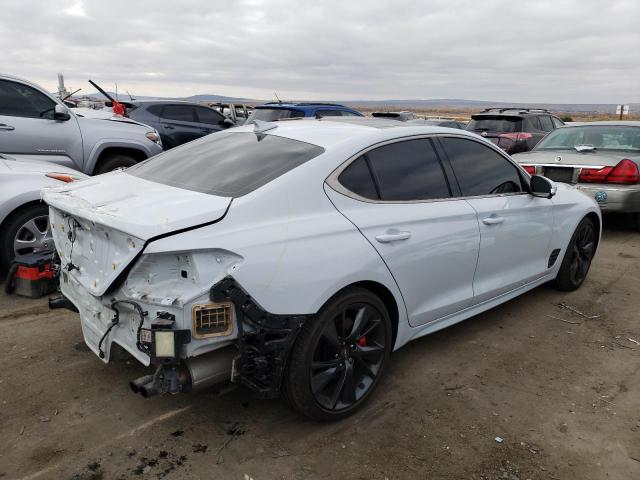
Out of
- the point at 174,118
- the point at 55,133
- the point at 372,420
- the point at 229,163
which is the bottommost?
the point at 372,420

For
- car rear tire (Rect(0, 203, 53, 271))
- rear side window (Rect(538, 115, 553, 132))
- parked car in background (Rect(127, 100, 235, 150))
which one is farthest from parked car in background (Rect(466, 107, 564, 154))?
car rear tire (Rect(0, 203, 53, 271))

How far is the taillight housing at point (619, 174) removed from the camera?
6.88 meters

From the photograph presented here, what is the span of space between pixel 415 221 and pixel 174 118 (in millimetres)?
9205

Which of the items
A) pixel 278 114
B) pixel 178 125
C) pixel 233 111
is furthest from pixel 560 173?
pixel 233 111

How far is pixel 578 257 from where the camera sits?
5.04m

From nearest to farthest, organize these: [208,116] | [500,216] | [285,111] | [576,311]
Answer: [500,216]
[576,311]
[285,111]
[208,116]

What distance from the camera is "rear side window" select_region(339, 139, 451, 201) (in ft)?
10.1

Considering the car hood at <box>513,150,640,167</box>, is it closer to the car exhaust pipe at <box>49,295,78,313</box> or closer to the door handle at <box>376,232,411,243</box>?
the door handle at <box>376,232,411,243</box>

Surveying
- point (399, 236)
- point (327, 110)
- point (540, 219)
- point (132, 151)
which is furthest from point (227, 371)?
point (327, 110)

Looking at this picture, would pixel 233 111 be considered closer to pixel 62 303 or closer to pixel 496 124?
pixel 496 124

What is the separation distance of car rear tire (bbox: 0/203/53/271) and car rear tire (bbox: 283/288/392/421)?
318 centimetres

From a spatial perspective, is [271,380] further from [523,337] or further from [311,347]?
[523,337]

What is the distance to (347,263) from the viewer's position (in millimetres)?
2732

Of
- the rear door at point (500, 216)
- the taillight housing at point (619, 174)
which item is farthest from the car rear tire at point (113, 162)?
the taillight housing at point (619, 174)
